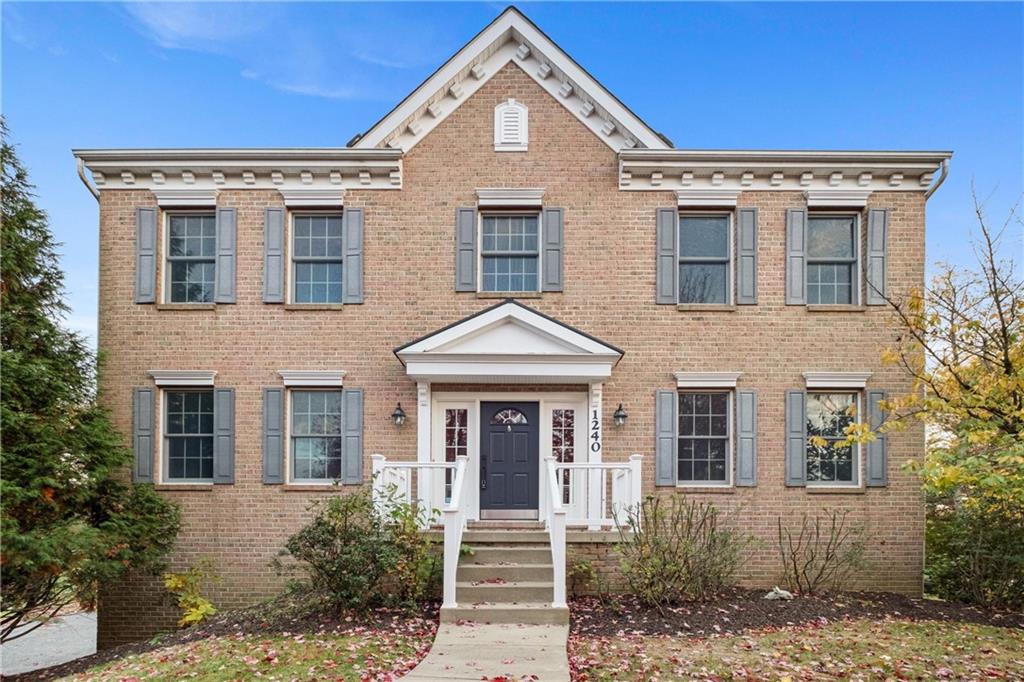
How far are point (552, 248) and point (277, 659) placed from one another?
6851mm

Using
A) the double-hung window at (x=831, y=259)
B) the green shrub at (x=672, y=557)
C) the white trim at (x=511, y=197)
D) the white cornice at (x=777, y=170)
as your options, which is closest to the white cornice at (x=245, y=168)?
the white trim at (x=511, y=197)

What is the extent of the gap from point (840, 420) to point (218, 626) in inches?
387

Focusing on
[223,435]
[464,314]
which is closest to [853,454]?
Answer: [464,314]

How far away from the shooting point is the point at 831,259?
33.2 ft

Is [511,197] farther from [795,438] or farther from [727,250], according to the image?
[795,438]

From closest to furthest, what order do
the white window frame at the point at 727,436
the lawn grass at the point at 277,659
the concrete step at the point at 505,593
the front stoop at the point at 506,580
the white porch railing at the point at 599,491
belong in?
the lawn grass at the point at 277,659
the front stoop at the point at 506,580
the concrete step at the point at 505,593
the white porch railing at the point at 599,491
the white window frame at the point at 727,436

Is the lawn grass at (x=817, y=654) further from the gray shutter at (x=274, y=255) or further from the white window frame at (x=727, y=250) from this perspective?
the gray shutter at (x=274, y=255)

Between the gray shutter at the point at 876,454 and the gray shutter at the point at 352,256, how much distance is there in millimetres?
8500

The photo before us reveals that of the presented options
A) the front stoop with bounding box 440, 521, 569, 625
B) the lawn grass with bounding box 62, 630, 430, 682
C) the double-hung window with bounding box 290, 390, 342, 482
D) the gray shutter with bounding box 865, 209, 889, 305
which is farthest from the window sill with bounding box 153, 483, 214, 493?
the gray shutter with bounding box 865, 209, 889, 305

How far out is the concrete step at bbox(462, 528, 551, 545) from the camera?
8.73 m

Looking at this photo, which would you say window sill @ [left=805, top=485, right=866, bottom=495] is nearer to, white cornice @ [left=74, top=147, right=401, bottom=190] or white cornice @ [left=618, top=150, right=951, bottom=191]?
white cornice @ [left=618, top=150, right=951, bottom=191]

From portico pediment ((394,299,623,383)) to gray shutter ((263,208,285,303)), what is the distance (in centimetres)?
239

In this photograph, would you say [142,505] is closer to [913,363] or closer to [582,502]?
[582,502]

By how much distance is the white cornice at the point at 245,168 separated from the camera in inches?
388
